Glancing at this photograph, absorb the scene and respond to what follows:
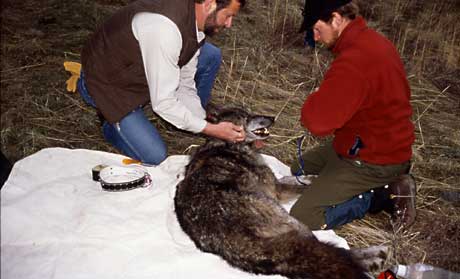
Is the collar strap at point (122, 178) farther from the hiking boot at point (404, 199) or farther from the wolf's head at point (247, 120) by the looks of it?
the hiking boot at point (404, 199)

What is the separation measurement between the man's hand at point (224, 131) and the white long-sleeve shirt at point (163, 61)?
0.06 meters

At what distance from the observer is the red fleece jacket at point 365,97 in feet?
9.69

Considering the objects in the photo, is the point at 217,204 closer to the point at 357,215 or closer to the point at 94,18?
the point at 357,215

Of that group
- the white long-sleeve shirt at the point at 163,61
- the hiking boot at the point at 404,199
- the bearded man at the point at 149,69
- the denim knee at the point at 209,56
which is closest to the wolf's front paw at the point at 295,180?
the bearded man at the point at 149,69

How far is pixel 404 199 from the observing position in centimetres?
357

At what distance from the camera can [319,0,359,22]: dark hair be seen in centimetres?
296

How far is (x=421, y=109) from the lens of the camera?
5344 mm

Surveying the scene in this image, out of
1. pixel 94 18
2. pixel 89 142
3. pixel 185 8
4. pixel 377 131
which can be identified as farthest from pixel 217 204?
pixel 94 18

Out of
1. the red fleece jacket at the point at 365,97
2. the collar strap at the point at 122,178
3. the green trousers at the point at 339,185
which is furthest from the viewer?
the collar strap at the point at 122,178

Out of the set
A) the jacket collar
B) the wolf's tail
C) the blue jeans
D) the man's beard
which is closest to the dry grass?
the blue jeans

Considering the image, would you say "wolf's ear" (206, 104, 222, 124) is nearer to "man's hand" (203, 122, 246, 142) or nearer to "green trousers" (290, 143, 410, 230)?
"man's hand" (203, 122, 246, 142)

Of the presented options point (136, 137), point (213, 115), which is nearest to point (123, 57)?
point (136, 137)

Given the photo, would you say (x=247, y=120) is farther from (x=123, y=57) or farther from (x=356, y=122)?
(x=123, y=57)

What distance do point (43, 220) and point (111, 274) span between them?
72 cm
